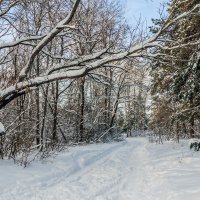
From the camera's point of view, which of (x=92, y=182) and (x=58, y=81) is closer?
(x=92, y=182)

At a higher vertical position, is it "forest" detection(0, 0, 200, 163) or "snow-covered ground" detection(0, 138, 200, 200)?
"forest" detection(0, 0, 200, 163)

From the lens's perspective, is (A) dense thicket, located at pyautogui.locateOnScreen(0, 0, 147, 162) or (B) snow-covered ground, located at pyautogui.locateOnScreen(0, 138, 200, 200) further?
(A) dense thicket, located at pyautogui.locateOnScreen(0, 0, 147, 162)

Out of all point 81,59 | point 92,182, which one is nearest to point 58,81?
point 81,59

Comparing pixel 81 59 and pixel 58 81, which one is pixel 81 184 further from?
pixel 58 81

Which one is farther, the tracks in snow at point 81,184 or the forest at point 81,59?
the forest at point 81,59

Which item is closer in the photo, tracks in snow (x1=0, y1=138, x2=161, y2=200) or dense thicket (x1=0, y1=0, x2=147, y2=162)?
tracks in snow (x1=0, y1=138, x2=161, y2=200)

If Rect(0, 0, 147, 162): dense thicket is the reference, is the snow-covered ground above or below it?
below

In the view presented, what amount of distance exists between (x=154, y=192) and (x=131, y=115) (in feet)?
222

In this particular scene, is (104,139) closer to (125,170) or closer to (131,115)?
(125,170)

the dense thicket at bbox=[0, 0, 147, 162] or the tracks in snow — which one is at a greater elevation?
the dense thicket at bbox=[0, 0, 147, 162]

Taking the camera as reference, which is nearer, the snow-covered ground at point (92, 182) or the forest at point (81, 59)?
the snow-covered ground at point (92, 182)

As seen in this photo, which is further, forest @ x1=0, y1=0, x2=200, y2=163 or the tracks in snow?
forest @ x1=0, y1=0, x2=200, y2=163

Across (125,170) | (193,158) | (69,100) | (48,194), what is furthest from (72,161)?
(69,100)

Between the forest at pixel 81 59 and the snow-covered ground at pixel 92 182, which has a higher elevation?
the forest at pixel 81 59
